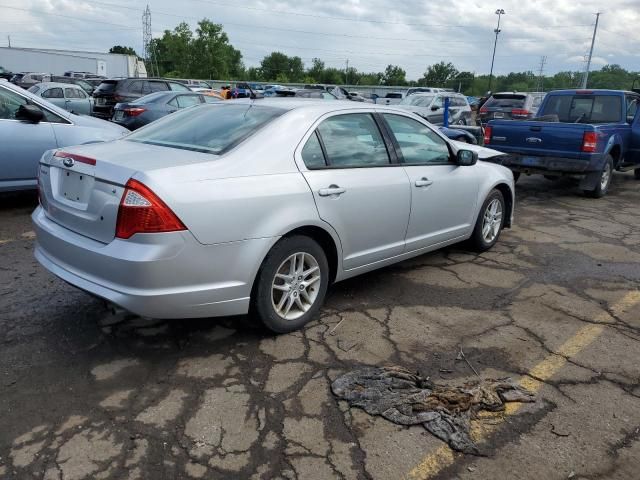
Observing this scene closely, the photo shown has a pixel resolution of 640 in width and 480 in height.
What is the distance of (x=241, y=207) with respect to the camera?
3148mm

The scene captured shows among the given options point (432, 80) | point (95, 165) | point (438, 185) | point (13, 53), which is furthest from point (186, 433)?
point (432, 80)

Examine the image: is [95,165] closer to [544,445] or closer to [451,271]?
[544,445]

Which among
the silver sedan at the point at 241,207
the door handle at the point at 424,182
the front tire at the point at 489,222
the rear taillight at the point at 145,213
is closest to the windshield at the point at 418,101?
the front tire at the point at 489,222

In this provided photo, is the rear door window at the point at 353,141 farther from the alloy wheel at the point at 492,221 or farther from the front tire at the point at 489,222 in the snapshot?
the alloy wheel at the point at 492,221

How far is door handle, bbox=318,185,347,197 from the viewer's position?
11.8 ft

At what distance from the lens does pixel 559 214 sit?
314 inches

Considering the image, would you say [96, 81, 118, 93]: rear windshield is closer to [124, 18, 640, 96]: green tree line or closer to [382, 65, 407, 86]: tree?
[124, 18, 640, 96]: green tree line

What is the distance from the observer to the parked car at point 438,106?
16609 millimetres

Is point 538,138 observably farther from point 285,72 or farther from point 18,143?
point 285,72

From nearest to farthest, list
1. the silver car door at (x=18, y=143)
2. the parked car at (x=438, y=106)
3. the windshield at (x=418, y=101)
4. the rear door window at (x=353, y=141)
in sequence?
the rear door window at (x=353, y=141) → the silver car door at (x=18, y=143) → the parked car at (x=438, y=106) → the windshield at (x=418, y=101)

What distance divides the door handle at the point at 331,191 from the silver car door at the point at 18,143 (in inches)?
180

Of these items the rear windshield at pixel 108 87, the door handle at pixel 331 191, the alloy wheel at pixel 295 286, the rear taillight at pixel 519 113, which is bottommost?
the alloy wheel at pixel 295 286

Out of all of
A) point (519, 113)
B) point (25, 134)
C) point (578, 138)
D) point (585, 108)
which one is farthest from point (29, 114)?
point (519, 113)

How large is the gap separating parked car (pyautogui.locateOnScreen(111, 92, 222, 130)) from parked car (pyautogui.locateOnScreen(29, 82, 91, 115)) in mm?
4706
